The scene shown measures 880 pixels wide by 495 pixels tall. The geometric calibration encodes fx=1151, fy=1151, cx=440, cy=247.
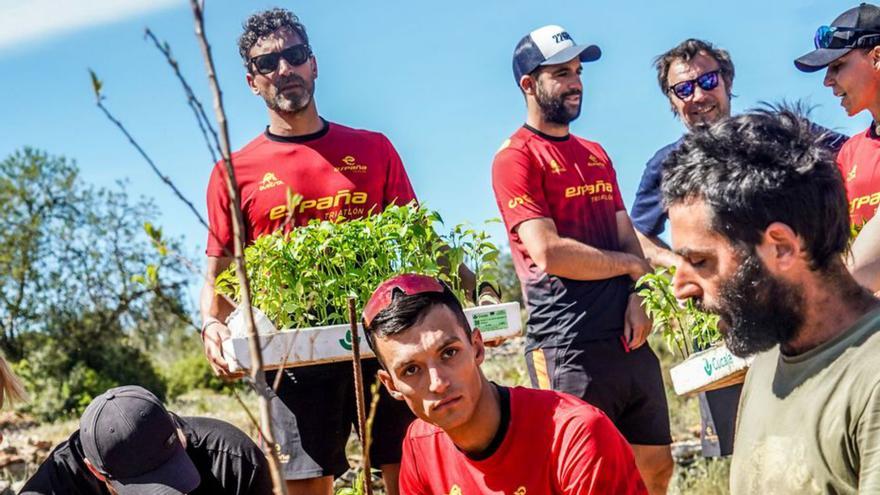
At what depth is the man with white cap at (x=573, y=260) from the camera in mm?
4996

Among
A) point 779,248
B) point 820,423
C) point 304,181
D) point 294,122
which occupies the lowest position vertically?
point 820,423

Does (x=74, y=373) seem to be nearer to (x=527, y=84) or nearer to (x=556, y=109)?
(x=527, y=84)

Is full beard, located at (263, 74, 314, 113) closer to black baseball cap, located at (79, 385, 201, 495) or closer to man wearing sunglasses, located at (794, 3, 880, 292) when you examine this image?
black baseball cap, located at (79, 385, 201, 495)

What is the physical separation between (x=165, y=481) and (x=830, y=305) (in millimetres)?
2609

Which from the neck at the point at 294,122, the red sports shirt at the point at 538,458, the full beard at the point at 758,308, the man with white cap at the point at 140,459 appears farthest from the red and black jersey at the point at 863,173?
the man with white cap at the point at 140,459

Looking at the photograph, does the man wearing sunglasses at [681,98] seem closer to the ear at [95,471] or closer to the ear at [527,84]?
the ear at [527,84]

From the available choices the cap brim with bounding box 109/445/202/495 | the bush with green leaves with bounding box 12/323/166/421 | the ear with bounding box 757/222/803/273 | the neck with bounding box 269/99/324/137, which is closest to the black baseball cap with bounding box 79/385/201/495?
the cap brim with bounding box 109/445/202/495

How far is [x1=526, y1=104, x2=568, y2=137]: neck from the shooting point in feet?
17.2

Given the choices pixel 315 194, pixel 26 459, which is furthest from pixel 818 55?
pixel 26 459

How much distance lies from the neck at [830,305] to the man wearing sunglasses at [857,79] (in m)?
1.90

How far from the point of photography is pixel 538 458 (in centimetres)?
333

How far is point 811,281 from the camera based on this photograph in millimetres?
2326

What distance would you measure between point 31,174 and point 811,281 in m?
32.6

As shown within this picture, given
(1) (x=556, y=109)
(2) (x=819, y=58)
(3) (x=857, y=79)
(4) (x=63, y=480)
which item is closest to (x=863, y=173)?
(3) (x=857, y=79)
